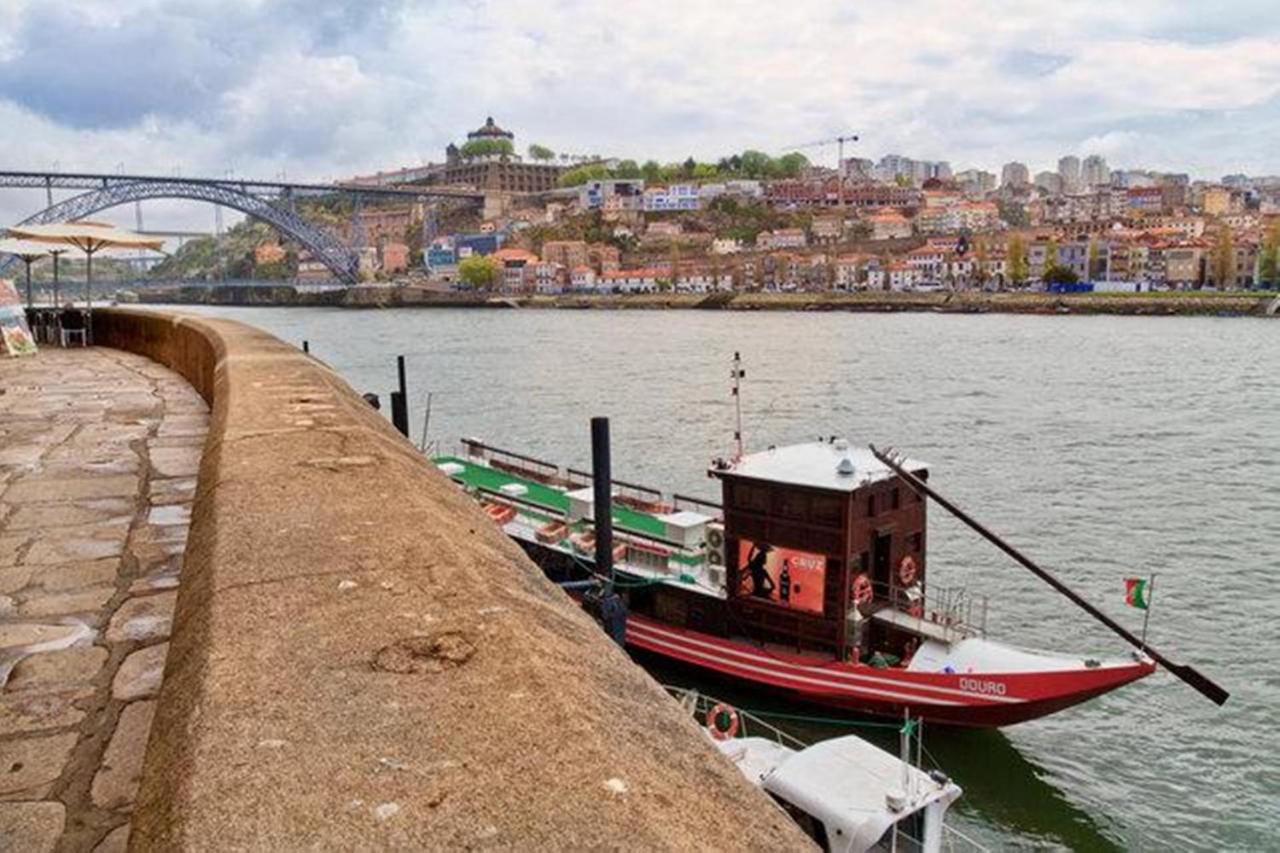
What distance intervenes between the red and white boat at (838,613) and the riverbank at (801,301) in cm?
8090

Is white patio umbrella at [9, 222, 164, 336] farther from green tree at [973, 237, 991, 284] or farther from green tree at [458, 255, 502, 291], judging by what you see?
green tree at [458, 255, 502, 291]

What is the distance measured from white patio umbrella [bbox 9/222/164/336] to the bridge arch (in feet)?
251

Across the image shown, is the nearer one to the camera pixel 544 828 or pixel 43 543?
pixel 544 828

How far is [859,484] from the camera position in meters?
11.7

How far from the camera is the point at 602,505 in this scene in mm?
10070

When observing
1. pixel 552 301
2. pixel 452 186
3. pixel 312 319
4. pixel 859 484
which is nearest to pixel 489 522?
pixel 859 484

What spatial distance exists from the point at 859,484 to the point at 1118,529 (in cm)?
1010

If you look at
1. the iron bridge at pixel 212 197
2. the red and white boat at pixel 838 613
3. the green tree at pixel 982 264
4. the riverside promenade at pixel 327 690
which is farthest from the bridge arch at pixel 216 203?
the riverside promenade at pixel 327 690

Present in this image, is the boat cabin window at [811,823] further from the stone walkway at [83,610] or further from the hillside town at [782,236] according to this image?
the hillside town at [782,236]

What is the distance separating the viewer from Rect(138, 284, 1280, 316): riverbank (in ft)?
280

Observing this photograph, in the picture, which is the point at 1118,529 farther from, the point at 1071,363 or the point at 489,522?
the point at 1071,363

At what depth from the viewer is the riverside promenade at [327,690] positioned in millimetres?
1231

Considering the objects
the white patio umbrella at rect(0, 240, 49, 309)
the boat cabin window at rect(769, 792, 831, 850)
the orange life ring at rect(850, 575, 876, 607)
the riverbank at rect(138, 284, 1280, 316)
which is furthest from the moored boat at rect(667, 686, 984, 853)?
the riverbank at rect(138, 284, 1280, 316)

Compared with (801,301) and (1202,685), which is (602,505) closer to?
(1202,685)
